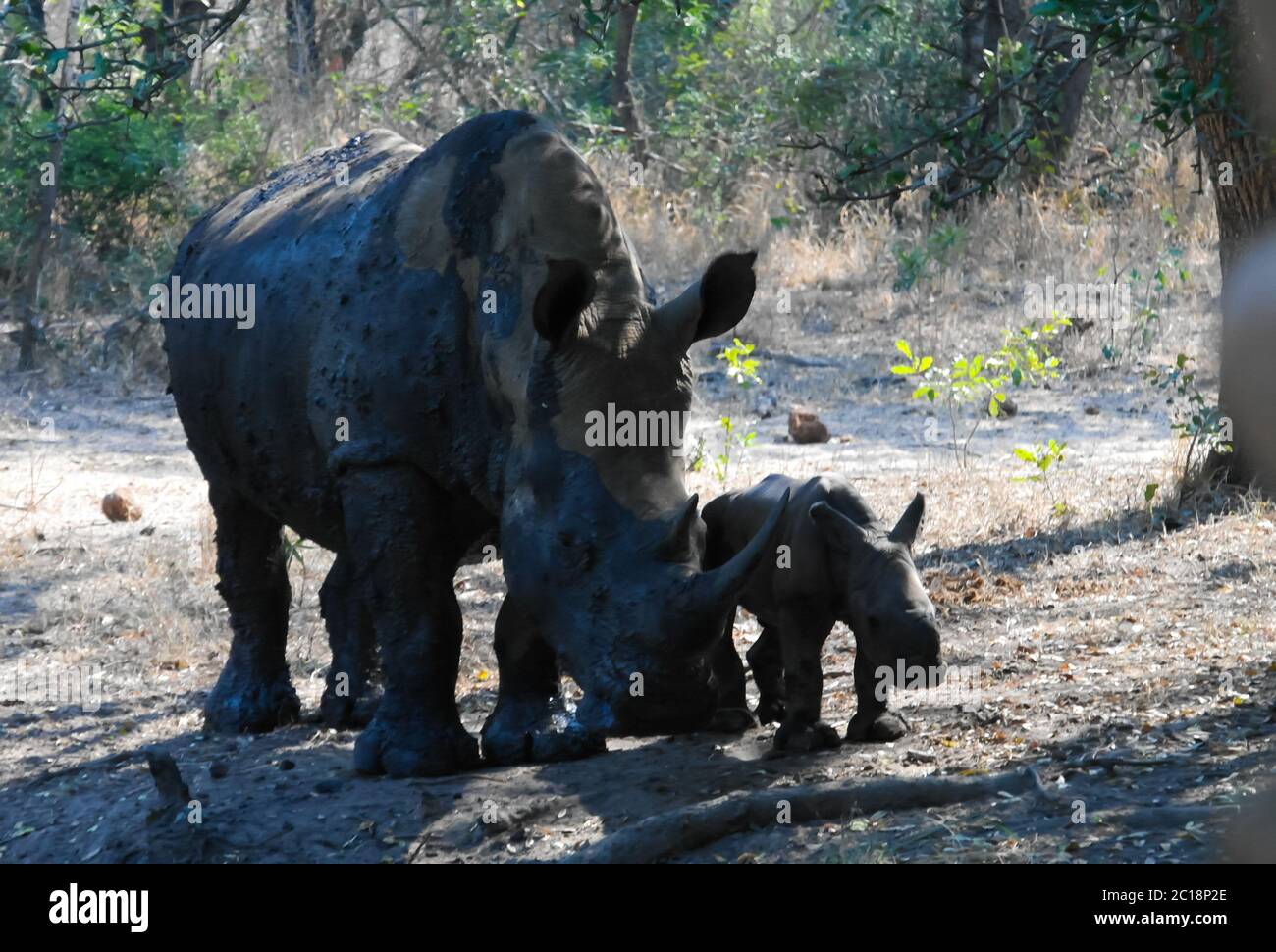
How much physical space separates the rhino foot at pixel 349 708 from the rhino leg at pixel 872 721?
6.98ft

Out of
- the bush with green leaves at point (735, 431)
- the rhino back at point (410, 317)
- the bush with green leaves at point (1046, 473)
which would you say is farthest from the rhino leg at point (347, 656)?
the bush with green leaves at point (1046, 473)

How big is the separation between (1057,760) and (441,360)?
2.37 meters

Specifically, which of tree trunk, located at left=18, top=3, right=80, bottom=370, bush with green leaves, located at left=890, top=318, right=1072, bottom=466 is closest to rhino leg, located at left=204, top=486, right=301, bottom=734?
bush with green leaves, located at left=890, top=318, right=1072, bottom=466

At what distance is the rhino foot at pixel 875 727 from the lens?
6004 mm

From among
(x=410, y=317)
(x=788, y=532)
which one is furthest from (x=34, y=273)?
(x=788, y=532)

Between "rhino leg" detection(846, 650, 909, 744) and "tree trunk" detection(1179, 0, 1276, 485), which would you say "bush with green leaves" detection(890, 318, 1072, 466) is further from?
"rhino leg" detection(846, 650, 909, 744)

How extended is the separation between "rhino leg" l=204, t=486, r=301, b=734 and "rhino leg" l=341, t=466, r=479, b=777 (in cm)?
129

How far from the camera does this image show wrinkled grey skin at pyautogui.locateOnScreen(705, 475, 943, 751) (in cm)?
563

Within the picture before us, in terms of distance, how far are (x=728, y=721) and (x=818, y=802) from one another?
3.83 ft

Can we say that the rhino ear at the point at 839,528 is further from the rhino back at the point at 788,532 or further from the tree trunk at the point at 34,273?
the tree trunk at the point at 34,273

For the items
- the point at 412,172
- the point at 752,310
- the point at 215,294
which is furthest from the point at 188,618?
the point at 752,310

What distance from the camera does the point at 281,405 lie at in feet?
21.6

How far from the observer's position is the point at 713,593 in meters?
5.00
